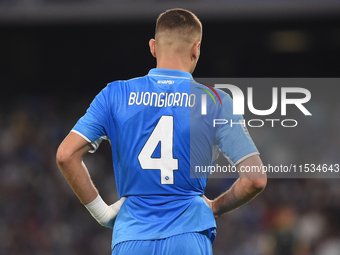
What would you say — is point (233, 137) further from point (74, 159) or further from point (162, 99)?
point (74, 159)

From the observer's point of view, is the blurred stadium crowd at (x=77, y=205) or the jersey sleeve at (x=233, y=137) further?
the blurred stadium crowd at (x=77, y=205)

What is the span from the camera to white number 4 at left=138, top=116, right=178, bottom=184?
1.90m

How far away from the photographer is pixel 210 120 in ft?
6.40

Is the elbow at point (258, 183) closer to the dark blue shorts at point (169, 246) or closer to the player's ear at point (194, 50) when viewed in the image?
the dark blue shorts at point (169, 246)

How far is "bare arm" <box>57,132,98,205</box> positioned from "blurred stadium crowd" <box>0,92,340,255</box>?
19.9 feet

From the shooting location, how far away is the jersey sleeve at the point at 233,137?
75.5 inches

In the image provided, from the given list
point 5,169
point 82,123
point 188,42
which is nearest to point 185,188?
point 82,123

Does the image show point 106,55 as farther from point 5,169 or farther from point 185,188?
point 185,188

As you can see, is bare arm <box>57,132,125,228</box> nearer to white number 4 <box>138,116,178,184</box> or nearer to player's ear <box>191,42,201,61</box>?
white number 4 <box>138,116,178,184</box>

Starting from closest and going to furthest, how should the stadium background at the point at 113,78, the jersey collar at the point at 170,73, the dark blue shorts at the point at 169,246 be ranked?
the dark blue shorts at the point at 169,246 < the jersey collar at the point at 170,73 < the stadium background at the point at 113,78

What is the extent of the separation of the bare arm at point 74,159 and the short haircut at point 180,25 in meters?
0.71

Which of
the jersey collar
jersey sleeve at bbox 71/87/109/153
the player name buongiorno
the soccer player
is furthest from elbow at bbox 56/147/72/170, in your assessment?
the jersey collar

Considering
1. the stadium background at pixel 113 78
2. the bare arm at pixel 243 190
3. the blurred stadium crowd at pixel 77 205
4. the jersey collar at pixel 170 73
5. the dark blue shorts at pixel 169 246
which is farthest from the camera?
the stadium background at pixel 113 78

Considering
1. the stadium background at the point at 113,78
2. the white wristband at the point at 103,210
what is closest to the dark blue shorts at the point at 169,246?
the white wristband at the point at 103,210
